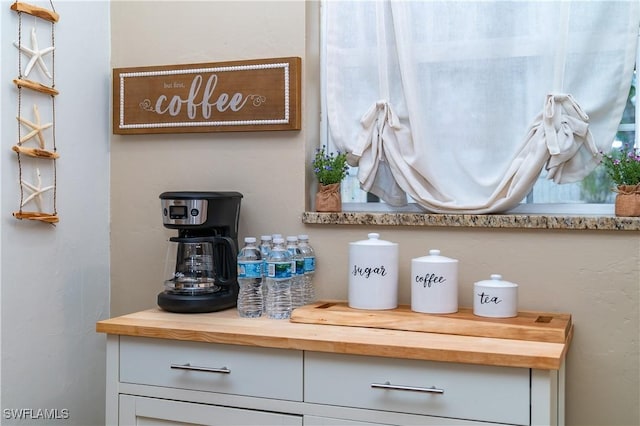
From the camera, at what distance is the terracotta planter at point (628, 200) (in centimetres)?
208

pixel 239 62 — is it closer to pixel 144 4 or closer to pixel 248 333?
pixel 144 4

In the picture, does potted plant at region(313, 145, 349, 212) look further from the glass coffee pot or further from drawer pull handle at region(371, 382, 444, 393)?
drawer pull handle at region(371, 382, 444, 393)

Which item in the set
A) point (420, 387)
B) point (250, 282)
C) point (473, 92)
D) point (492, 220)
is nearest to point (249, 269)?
point (250, 282)

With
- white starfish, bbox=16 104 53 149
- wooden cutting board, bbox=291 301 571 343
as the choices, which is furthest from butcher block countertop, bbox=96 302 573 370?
white starfish, bbox=16 104 53 149

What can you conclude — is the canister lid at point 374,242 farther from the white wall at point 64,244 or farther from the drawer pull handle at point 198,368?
the white wall at point 64,244

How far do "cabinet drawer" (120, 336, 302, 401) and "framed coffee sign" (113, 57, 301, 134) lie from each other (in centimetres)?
83

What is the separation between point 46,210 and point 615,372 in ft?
6.24

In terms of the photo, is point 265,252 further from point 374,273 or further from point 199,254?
point 374,273

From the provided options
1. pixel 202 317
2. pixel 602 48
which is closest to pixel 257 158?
pixel 202 317

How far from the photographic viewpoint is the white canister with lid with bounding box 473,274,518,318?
6.60 ft

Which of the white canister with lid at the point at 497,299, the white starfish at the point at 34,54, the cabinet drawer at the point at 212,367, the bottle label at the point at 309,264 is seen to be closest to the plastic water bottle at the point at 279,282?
the bottle label at the point at 309,264

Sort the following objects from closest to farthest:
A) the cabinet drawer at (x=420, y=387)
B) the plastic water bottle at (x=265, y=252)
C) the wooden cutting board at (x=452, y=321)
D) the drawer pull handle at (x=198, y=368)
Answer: the cabinet drawer at (x=420, y=387), the wooden cutting board at (x=452, y=321), the drawer pull handle at (x=198, y=368), the plastic water bottle at (x=265, y=252)

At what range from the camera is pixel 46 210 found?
7.72 feet

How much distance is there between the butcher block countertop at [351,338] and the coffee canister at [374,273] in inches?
2.5
